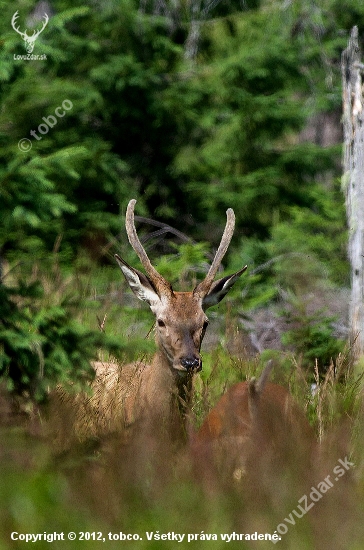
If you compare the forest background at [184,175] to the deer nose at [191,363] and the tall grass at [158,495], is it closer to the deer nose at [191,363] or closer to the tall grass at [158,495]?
the deer nose at [191,363]

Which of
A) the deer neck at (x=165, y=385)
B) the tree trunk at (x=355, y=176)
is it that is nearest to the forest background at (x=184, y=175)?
the deer neck at (x=165, y=385)

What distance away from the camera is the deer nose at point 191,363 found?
587cm

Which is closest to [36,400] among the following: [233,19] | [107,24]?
[107,24]

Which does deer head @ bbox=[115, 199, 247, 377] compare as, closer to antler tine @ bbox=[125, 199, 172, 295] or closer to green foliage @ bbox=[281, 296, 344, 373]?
antler tine @ bbox=[125, 199, 172, 295]

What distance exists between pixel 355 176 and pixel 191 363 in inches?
110

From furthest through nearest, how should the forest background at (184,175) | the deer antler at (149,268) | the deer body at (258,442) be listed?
the deer antler at (149,268), the forest background at (184,175), the deer body at (258,442)

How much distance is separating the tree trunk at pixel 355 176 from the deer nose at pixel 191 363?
2.16 m

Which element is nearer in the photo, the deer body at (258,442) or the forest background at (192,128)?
the deer body at (258,442)

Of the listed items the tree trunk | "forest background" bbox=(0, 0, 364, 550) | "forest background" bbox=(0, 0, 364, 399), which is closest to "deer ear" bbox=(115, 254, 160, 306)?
"forest background" bbox=(0, 0, 364, 550)

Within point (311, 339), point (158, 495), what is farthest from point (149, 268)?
point (158, 495)

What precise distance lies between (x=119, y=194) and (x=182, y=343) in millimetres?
6114

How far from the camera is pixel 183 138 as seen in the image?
13000 millimetres

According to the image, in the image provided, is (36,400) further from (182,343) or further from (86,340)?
(182,343)

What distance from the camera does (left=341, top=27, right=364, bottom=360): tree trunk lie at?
7.80 metres
